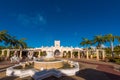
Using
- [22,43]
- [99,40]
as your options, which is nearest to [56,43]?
[22,43]

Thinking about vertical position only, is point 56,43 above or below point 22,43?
above

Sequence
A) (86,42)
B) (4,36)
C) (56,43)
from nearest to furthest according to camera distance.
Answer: (4,36) < (86,42) < (56,43)

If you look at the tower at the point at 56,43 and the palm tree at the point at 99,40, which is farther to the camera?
the tower at the point at 56,43

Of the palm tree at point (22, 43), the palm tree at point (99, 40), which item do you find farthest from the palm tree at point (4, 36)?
the palm tree at point (99, 40)

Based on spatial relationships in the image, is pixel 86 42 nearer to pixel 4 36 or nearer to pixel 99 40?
pixel 99 40

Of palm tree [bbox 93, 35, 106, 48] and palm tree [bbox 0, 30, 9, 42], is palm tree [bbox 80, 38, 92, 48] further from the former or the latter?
palm tree [bbox 0, 30, 9, 42]

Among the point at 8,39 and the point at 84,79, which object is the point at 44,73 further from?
the point at 8,39

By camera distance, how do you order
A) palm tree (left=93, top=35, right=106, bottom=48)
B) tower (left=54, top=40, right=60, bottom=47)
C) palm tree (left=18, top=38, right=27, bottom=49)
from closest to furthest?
palm tree (left=93, top=35, right=106, bottom=48) < palm tree (left=18, top=38, right=27, bottom=49) < tower (left=54, top=40, right=60, bottom=47)

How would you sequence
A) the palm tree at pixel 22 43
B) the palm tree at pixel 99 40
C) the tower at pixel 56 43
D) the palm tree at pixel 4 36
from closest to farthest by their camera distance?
the palm tree at pixel 4 36
the palm tree at pixel 99 40
the palm tree at pixel 22 43
the tower at pixel 56 43

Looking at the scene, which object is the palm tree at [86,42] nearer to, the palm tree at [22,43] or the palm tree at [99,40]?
the palm tree at [99,40]

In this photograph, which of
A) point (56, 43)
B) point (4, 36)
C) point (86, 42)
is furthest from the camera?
point (56, 43)

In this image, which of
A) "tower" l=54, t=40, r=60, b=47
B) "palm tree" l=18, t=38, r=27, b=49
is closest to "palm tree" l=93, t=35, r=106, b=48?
"tower" l=54, t=40, r=60, b=47

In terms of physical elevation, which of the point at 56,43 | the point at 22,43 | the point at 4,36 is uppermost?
the point at 4,36

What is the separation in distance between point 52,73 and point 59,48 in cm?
4666
